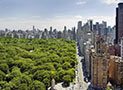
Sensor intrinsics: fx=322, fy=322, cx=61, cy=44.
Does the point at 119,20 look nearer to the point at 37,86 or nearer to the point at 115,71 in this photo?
the point at 115,71

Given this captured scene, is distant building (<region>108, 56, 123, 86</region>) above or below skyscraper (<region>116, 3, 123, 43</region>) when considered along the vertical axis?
below

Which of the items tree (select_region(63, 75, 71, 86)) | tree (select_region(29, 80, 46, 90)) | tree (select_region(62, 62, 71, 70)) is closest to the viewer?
tree (select_region(29, 80, 46, 90))

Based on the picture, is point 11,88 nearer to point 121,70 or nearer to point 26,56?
point 121,70

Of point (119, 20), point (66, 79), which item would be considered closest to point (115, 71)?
point (66, 79)

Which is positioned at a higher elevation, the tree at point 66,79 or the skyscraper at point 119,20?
the skyscraper at point 119,20

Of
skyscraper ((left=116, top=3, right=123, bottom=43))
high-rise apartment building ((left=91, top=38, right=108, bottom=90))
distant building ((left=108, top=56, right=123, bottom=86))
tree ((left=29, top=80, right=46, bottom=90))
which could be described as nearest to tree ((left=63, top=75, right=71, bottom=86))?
high-rise apartment building ((left=91, top=38, right=108, bottom=90))

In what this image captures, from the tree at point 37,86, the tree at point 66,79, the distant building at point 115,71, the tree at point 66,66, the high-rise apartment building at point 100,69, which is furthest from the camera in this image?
the tree at point 66,66

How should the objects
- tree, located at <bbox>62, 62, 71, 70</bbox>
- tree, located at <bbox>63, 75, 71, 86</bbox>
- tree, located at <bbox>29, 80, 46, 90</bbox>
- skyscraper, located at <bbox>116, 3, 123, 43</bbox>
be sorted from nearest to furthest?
tree, located at <bbox>29, 80, 46, 90</bbox> → tree, located at <bbox>63, 75, 71, 86</bbox> → tree, located at <bbox>62, 62, 71, 70</bbox> → skyscraper, located at <bbox>116, 3, 123, 43</bbox>

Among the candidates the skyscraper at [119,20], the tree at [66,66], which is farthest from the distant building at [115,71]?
the skyscraper at [119,20]

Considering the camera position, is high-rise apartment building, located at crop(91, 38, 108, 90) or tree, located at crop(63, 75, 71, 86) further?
tree, located at crop(63, 75, 71, 86)

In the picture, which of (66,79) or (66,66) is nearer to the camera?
(66,79)

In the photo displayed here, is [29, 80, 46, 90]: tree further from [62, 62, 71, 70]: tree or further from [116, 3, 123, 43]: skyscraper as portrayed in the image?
[116, 3, 123, 43]: skyscraper

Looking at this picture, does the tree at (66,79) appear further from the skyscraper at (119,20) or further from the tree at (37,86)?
the skyscraper at (119,20)
